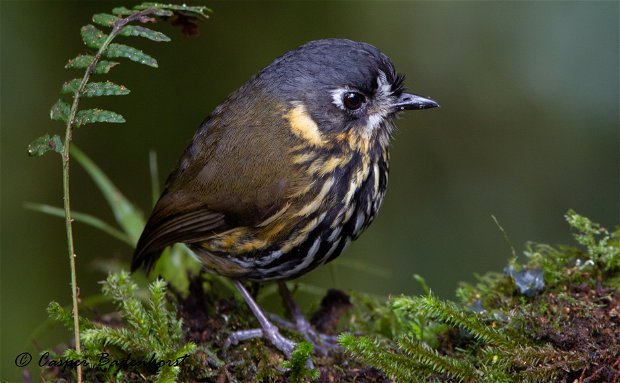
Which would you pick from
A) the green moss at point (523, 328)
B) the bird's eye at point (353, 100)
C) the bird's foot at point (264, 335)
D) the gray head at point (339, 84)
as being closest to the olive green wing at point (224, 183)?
the gray head at point (339, 84)

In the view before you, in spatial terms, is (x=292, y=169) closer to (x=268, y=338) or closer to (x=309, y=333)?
(x=268, y=338)

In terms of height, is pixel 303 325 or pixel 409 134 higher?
pixel 409 134

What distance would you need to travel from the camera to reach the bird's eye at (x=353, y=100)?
340 cm

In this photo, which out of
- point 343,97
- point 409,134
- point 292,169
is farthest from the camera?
point 409,134

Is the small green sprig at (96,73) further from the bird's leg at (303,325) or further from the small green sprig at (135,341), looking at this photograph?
the bird's leg at (303,325)

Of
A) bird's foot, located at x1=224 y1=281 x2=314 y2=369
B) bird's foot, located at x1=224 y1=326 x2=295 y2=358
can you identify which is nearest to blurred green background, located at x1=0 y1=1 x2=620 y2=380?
bird's foot, located at x1=224 y1=281 x2=314 y2=369

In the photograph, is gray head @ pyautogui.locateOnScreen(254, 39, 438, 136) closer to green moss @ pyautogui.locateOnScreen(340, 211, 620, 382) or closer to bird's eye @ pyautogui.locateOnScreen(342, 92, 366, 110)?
bird's eye @ pyautogui.locateOnScreen(342, 92, 366, 110)

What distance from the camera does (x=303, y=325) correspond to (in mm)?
3734

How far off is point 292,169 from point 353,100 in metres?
0.44

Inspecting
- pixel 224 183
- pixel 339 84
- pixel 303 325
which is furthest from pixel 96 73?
pixel 303 325

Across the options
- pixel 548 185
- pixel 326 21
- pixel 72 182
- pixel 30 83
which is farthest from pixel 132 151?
pixel 548 185

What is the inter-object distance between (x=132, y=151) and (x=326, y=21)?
2197 mm

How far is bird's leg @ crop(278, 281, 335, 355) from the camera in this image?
141 inches

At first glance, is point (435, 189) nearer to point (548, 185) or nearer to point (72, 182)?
point (548, 185)
